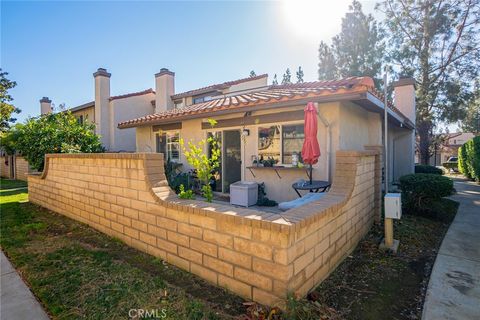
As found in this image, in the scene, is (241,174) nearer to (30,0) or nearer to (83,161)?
(83,161)

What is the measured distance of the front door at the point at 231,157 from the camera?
872cm

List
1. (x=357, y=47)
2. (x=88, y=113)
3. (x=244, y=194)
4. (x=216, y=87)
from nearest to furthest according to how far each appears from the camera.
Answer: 1. (x=244, y=194)
2. (x=216, y=87)
3. (x=88, y=113)
4. (x=357, y=47)

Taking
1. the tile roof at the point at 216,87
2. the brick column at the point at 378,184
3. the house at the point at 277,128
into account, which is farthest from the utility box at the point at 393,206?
the tile roof at the point at 216,87

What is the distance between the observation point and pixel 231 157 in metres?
8.98

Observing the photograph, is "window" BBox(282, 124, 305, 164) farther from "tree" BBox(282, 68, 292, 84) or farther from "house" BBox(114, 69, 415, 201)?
"tree" BBox(282, 68, 292, 84)

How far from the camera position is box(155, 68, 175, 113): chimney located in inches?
616

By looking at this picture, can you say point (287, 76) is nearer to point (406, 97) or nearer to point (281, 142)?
point (406, 97)

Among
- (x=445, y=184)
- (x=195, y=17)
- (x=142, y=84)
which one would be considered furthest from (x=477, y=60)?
(x=142, y=84)

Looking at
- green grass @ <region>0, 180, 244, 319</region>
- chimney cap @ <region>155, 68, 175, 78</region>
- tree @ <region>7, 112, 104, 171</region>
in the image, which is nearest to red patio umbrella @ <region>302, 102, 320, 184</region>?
green grass @ <region>0, 180, 244, 319</region>

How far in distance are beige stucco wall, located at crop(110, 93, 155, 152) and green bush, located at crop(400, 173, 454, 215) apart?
15.5 meters

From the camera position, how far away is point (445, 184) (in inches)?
247

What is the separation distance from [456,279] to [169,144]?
9656 millimetres

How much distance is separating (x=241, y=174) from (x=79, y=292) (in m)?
5.96

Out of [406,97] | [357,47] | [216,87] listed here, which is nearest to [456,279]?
[406,97]
